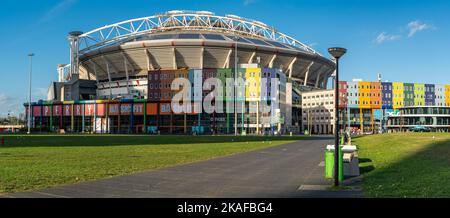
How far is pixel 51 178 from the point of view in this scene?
51.8 feet

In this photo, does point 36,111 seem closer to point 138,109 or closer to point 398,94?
point 138,109

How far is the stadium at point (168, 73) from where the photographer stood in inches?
5007

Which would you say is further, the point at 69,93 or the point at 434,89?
the point at 434,89

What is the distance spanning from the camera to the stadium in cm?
12719

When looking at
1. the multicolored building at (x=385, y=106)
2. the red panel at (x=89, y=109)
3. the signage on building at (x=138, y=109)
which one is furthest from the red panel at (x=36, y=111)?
the multicolored building at (x=385, y=106)

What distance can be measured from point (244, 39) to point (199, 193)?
428ft

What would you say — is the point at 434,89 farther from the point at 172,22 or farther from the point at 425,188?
the point at 425,188

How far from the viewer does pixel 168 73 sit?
133750 millimetres

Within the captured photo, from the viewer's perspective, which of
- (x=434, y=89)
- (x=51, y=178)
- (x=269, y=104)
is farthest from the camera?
(x=434, y=89)

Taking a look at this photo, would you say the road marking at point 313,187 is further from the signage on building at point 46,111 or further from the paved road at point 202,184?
the signage on building at point 46,111

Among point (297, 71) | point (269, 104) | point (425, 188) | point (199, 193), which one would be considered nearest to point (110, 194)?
point (199, 193)

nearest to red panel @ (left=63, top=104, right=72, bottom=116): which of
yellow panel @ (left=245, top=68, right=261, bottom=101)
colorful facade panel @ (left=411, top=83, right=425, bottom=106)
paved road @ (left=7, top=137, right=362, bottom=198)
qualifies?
yellow panel @ (left=245, top=68, right=261, bottom=101)

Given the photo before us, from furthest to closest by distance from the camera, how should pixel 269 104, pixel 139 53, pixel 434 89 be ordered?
pixel 434 89
pixel 139 53
pixel 269 104

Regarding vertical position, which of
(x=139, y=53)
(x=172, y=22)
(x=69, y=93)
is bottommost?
(x=69, y=93)
